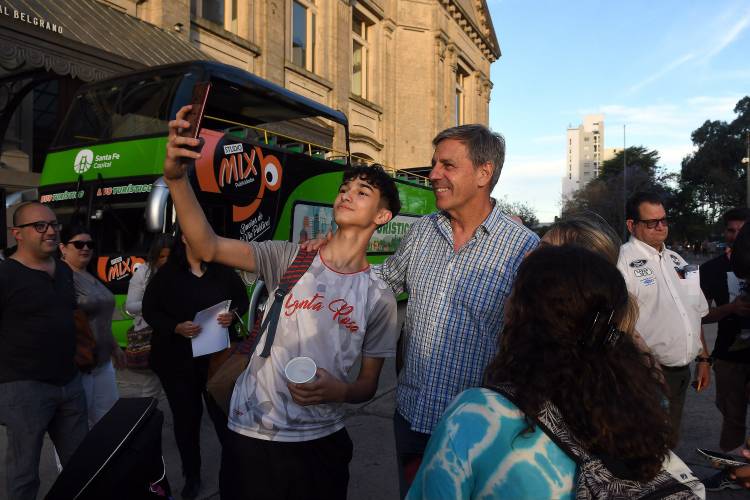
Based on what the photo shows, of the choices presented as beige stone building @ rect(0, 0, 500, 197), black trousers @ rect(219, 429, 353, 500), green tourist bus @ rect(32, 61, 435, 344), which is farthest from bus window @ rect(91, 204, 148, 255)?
black trousers @ rect(219, 429, 353, 500)

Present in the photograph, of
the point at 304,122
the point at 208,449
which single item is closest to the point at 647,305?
the point at 208,449

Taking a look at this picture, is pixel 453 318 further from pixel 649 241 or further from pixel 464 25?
pixel 464 25

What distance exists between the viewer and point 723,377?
418 cm

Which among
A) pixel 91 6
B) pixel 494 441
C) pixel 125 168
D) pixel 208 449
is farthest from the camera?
pixel 91 6

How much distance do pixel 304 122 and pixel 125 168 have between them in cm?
903

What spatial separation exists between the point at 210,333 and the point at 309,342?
1.89m

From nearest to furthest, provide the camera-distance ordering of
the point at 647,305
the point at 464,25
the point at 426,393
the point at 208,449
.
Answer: the point at 426,393 → the point at 647,305 → the point at 208,449 → the point at 464,25

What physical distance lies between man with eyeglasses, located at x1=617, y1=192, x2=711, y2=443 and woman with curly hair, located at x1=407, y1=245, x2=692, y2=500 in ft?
7.58

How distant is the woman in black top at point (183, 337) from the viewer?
12.2 feet

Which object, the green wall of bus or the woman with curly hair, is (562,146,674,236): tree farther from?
the woman with curly hair

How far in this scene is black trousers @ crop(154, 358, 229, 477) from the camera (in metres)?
3.70

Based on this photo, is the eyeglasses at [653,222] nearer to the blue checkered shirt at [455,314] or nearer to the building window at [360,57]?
the blue checkered shirt at [455,314]

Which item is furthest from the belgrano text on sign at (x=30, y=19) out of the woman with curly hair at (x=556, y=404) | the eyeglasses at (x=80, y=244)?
the woman with curly hair at (x=556, y=404)

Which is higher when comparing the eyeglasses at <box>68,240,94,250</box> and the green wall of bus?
the green wall of bus
